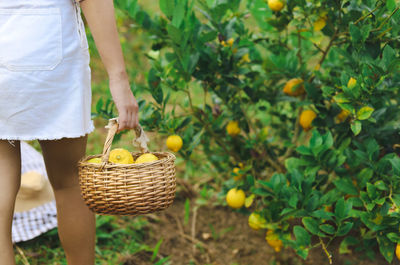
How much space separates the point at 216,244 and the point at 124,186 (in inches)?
49.3

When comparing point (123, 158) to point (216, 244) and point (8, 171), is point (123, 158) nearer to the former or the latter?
point (8, 171)

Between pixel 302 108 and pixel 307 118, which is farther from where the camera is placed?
pixel 302 108

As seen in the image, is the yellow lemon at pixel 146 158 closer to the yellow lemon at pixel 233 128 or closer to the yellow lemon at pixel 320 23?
the yellow lemon at pixel 233 128

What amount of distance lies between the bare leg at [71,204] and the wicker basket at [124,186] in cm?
14

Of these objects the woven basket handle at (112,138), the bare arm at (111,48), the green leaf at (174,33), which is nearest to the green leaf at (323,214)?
the woven basket handle at (112,138)

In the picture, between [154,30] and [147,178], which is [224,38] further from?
[147,178]

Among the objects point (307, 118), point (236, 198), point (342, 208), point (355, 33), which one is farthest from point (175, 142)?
point (355, 33)

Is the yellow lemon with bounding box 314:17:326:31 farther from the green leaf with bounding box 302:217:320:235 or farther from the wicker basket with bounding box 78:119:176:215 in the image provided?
the wicker basket with bounding box 78:119:176:215

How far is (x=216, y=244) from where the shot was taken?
7.97 ft

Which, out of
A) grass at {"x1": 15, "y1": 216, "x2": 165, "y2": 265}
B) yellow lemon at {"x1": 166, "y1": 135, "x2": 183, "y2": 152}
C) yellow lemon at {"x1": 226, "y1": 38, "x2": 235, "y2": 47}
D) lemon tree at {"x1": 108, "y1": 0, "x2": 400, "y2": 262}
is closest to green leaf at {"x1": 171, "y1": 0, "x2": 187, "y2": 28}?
lemon tree at {"x1": 108, "y1": 0, "x2": 400, "y2": 262}

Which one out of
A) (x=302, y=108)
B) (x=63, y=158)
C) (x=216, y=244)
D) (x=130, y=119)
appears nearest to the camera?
(x=130, y=119)

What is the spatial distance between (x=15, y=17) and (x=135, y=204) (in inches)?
24.7

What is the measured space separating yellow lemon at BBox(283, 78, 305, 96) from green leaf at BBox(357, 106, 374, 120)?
0.41 m

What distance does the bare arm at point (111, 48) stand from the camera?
4.22 feet
